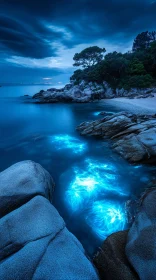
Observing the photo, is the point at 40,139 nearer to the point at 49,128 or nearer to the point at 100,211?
the point at 49,128

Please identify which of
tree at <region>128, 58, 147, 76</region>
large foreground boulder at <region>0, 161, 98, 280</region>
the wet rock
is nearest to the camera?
large foreground boulder at <region>0, 161, 98, 280</region>

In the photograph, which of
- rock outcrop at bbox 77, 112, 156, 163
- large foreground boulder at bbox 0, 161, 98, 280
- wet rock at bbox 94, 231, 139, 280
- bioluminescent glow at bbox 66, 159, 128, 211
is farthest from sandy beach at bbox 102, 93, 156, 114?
large foreground boulder at bbox 0, 161, 98, 280

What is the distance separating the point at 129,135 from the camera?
33.4ft

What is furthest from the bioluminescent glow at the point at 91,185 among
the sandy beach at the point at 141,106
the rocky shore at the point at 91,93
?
the rocky shore at the point at 91,93

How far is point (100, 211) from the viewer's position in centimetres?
581

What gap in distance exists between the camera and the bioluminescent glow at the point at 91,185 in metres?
6.53

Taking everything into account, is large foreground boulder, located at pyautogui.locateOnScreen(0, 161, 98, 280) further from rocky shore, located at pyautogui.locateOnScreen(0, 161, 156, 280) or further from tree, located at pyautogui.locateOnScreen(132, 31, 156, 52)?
tree, located at pyautogui.locateOnScreen(132, 31, 156, 52)

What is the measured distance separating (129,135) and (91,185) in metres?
4.78

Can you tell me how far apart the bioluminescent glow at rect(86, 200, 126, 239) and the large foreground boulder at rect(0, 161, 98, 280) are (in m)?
1.98

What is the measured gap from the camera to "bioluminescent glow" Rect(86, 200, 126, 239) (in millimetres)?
5082

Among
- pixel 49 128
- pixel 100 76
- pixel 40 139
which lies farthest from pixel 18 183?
pixel 100 76

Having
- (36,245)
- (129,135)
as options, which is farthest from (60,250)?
(129,135)

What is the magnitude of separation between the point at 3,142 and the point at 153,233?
43.7 ft

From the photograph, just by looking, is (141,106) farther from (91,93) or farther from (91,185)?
(91,185)
